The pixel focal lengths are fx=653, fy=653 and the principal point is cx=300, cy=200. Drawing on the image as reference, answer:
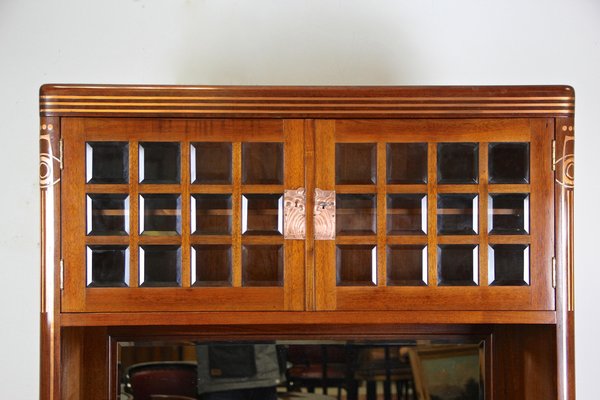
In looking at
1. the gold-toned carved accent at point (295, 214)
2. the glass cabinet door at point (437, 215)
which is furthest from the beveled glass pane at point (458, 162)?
the gold-toned carved accent at point (295, 214)

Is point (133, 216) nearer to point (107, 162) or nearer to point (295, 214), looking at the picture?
Answer: point (107, 162)

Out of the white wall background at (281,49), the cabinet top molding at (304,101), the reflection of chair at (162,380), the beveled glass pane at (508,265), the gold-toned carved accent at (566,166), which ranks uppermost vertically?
the white wall background at (281,49)

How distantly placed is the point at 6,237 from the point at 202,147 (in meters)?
0.70

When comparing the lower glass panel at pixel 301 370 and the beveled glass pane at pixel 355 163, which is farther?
the lower glass panel at pixel 301 370

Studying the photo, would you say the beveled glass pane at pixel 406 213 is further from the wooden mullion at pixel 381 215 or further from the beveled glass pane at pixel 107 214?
the beveled glass pane at pixel 107 214

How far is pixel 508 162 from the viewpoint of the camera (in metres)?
1.18

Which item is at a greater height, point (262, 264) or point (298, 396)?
point (262, 264)

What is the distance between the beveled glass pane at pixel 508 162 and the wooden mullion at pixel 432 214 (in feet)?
0.33

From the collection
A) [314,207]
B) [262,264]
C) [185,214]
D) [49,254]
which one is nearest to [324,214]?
[314,207]

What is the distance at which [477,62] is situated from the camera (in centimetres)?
160

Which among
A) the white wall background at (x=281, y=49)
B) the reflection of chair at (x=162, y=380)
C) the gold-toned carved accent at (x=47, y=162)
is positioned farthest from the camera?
the white wall background at (x=281, y=49)

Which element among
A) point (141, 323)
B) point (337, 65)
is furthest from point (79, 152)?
point (337, 65)

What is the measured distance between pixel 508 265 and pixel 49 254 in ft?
2.69

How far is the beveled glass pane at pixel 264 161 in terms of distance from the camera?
3.87ft
